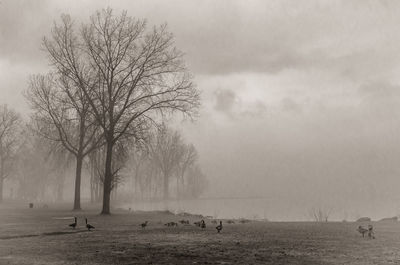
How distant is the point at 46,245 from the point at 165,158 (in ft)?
255

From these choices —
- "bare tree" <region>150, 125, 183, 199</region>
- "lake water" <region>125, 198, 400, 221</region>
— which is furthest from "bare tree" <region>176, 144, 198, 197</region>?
"lake water" <region>125, 198, 400, 221</region>

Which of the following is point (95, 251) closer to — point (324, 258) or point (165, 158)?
point (324, 258)

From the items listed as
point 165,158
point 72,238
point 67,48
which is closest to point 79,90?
point 67,48

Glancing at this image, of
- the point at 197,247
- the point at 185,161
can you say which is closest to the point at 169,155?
the point at 185,161

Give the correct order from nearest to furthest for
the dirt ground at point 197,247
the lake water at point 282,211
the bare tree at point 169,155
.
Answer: the dirt ground at point 197,247 < the lake water at point 282,211 < the bare tree at point 169,155

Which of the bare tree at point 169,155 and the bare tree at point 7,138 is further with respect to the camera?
the bare tree at point 169,155

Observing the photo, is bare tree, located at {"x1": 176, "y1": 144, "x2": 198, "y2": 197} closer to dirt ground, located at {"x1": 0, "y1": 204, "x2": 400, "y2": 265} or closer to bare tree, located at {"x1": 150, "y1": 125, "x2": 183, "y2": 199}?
bare tree, located at {"x1": 150, "y1": 125, "x2": 183, "y2": 199}

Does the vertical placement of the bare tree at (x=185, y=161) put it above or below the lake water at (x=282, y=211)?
above

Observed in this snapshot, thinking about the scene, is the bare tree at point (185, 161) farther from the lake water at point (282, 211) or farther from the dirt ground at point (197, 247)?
the dirt ground at point (197, 247)

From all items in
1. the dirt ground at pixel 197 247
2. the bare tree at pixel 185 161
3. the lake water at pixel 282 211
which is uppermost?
the bare tree at pixel 185 161

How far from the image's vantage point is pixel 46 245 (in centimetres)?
1781

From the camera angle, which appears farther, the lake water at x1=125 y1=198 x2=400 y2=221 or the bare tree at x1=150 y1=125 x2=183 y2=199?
the bare tree at x1=150 y1=125 x2=183 y2=199

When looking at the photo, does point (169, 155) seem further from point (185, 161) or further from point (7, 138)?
point (7, 138)

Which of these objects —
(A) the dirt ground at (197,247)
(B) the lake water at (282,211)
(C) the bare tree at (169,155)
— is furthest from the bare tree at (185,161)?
(A) the dirt ground at (197,247)
